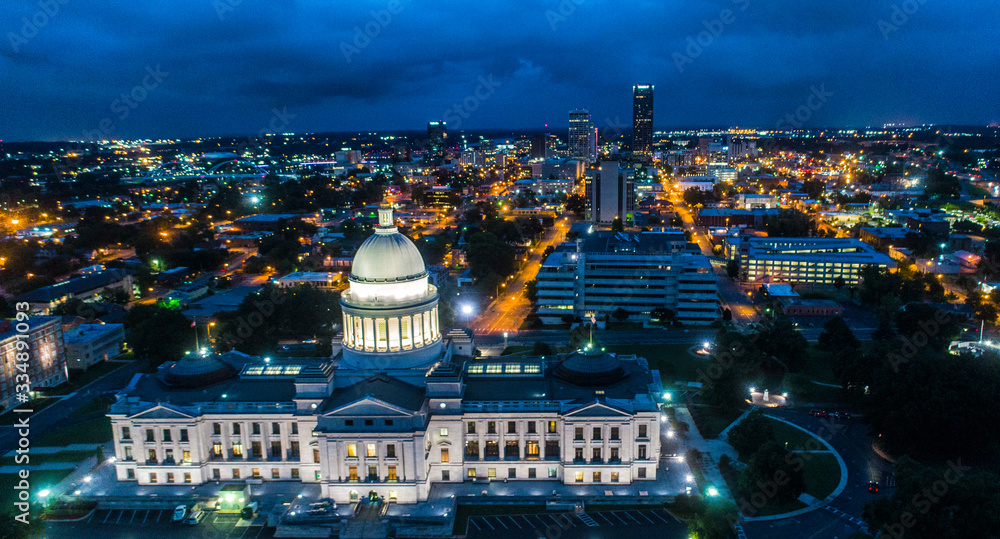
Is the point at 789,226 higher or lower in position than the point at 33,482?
higher

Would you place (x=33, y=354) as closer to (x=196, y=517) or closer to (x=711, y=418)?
(x=196, y=517)

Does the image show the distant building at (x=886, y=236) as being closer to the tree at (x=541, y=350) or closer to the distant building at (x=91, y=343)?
the tree at (x=541, y=350)

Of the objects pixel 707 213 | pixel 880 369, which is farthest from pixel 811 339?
pixel 707 213

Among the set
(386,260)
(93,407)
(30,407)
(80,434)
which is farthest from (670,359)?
(30,407)

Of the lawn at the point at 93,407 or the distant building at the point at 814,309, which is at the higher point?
the distant building at the point at 814,309

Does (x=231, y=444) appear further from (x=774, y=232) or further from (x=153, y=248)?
(x=774, y=232)

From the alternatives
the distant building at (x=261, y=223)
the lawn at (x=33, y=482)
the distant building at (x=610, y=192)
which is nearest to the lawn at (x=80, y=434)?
the lawn at (x=33, y=482)
